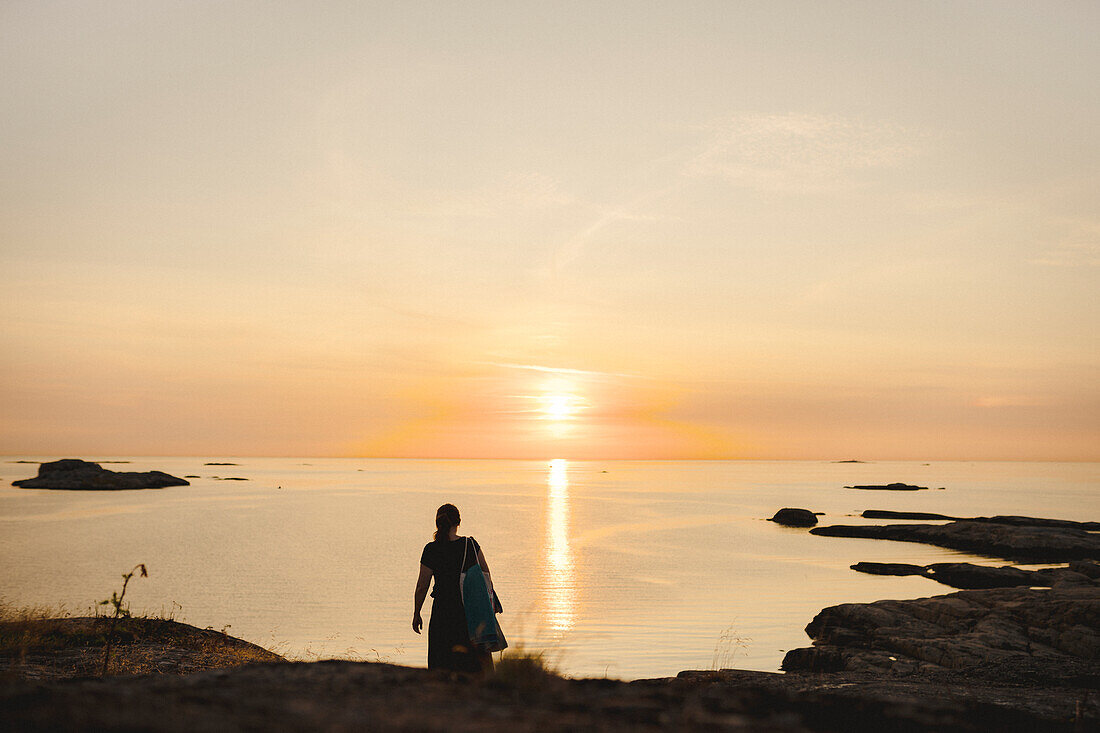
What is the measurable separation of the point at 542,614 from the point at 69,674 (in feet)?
81.0

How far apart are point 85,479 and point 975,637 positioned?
167368 millimetres

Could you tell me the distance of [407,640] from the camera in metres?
26.6

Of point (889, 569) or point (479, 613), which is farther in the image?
point (889, 569)

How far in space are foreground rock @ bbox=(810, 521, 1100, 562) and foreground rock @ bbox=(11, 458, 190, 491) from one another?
461 feet

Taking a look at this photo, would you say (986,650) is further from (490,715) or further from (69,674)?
(69,674)

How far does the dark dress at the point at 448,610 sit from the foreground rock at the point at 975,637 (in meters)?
10.5

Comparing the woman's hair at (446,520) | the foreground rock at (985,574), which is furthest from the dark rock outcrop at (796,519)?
the woman's hair at (446,520)

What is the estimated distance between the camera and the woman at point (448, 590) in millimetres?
8906

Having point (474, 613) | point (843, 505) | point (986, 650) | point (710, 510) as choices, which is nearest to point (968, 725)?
point (474, 613)

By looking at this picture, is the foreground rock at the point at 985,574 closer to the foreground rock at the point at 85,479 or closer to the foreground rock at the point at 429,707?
the foreground rock at the point at 429,707

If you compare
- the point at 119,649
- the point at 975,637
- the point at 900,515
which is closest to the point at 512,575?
the point at 975,637

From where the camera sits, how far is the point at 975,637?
1722 cm

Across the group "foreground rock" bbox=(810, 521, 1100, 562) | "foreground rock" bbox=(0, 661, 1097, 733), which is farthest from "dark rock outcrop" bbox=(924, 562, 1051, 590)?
"foreground rock" bbox=(0, 661, 1097, 733)

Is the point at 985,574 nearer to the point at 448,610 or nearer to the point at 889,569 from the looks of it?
the point at 889,569
